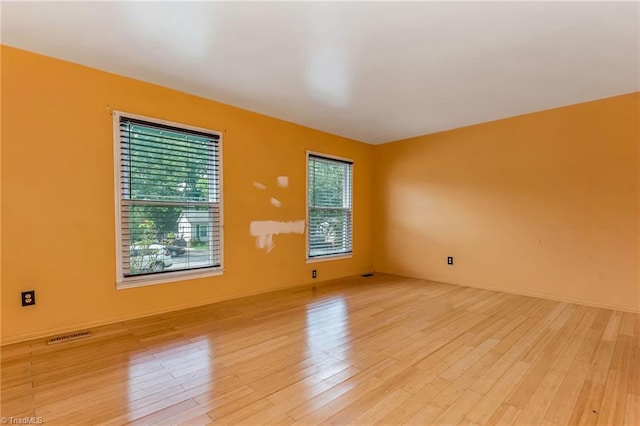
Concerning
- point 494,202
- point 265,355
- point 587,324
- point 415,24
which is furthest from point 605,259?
point 265,355

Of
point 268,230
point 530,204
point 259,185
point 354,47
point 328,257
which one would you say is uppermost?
point 354,47

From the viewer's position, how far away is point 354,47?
2.47 m

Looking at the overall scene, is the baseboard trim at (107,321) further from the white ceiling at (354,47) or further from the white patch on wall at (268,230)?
the white ceiling at (354,47)

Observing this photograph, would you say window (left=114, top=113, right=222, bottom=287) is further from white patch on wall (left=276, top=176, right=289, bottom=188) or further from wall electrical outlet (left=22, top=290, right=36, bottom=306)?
white patch on wall (left=276, top=176, right=289, bottom=188)

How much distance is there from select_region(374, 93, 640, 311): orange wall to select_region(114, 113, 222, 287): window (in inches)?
125

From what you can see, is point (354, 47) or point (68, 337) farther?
point (68, 337)

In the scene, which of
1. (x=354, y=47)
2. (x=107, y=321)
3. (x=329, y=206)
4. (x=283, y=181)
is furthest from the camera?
(x=329, y=206)

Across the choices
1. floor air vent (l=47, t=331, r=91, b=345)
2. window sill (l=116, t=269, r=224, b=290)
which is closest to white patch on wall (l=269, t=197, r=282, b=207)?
window sill (l=116, t=269, r=224, b=290)

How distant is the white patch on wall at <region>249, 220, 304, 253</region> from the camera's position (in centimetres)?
405

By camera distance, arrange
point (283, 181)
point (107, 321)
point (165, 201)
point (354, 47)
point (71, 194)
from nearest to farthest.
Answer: point (354, 47) < point (71, 194) < point (107, 321) < point (165, 201) < point (283, 181)

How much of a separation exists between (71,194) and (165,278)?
1137 mm

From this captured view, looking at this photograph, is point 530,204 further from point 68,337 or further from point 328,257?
point 68,337

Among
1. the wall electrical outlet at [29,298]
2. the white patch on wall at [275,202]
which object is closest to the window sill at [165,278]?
the wall electrical outlet at [29,298]

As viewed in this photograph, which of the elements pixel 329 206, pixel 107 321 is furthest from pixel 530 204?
pixel 107 321
